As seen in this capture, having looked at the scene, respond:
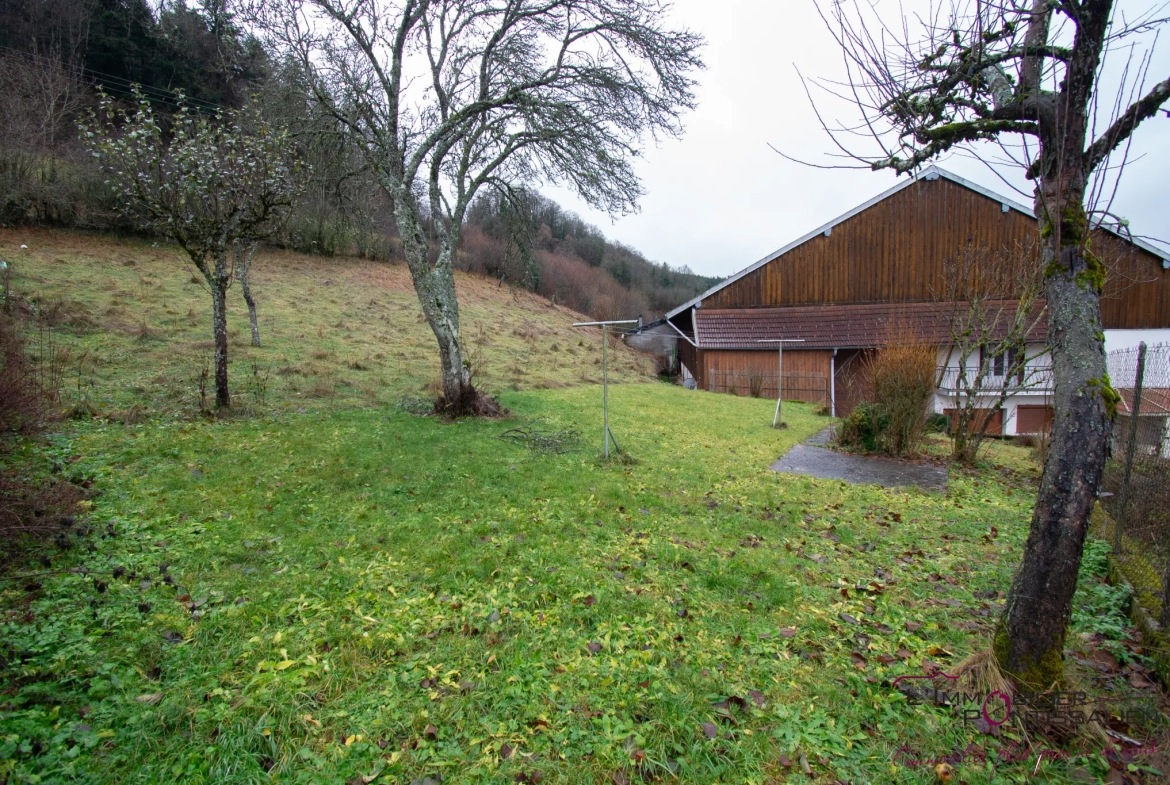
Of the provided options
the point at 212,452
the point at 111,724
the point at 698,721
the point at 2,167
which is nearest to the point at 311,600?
the point at 111,724

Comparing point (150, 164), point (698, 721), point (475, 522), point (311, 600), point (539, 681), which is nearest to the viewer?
point (698, 721)

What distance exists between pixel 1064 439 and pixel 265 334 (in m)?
16.2

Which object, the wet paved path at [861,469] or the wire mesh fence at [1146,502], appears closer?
the wire mesh fence at [1146,502]

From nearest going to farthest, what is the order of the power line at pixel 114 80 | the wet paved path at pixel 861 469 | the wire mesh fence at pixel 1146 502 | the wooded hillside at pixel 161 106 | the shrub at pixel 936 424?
the wire mesh fence at pixel 1146 502 < the wet paved path at pixel 861 469 < the wooded hillside at pixel 161 106 < the shrub at pixel 936 424 < the power line at pixel 114 80

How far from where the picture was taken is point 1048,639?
2.67 m

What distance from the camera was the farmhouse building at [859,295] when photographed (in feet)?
65.7

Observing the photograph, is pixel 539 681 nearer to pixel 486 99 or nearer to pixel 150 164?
Answer: pixel 150 164

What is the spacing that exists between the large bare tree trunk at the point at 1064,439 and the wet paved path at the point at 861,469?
5355 millimetres

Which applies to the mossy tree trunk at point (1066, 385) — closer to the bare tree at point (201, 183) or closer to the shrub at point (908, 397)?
the shrub at point (908, 397)

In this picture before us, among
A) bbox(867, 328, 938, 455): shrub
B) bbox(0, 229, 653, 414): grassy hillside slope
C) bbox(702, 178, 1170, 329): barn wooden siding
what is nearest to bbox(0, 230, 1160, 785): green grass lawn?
bbox(0, 229, 653, 414): grassy hillside slope

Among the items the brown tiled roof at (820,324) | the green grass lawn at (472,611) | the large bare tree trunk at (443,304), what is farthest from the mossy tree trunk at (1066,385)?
the brown tiled roof at (820,324)

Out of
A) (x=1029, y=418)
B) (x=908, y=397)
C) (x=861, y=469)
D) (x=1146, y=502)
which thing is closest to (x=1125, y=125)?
(x=1146, y=502)

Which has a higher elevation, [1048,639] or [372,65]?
[372,65]

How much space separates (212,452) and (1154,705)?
27.0 feet
